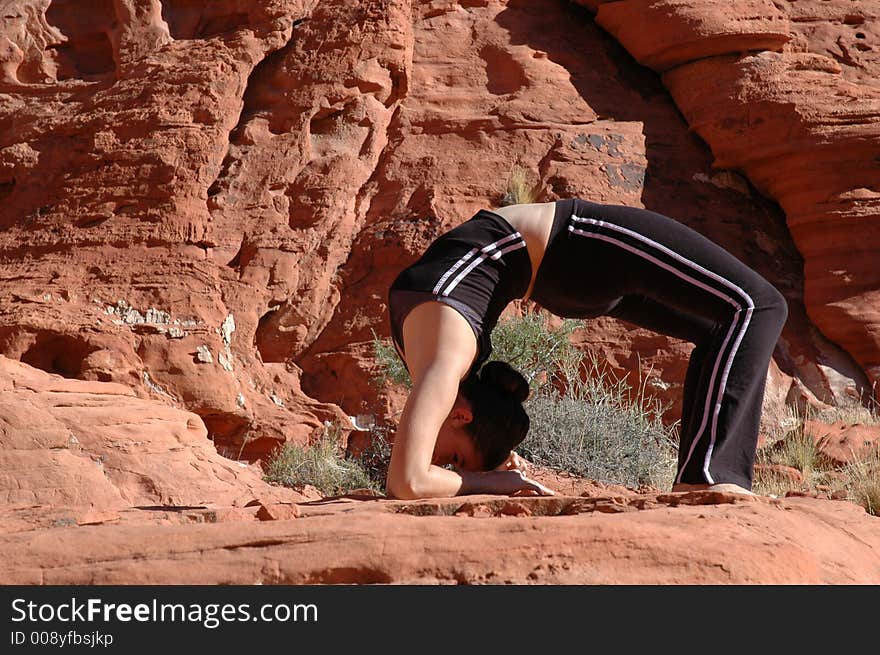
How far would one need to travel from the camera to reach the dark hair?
324cm

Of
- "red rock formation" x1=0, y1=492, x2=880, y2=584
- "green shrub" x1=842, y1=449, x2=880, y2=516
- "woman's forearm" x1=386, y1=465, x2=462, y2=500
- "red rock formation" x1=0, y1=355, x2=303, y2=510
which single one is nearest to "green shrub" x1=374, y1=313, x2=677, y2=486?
"green shrub" x1=842, y1=449, x2=880, y2=516

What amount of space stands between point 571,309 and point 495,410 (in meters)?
0.44

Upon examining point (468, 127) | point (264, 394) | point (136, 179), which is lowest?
point (264, 394)

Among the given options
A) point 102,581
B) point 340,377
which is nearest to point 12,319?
point 340,377

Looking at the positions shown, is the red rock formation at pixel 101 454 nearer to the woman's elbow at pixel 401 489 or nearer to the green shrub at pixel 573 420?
the woman's elbow at pixel 401 489

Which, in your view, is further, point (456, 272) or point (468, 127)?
point (468, 127)

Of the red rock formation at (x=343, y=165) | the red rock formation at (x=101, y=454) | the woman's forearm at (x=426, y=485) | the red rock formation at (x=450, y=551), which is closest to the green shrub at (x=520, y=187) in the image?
the red rock formation at (x=343, y=165)

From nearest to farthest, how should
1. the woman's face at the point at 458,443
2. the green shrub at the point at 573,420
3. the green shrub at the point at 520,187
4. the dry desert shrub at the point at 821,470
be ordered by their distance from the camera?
1. the woman's face at the point at 458,443
2. the dry desert shrub at the point at 821,470
3. the green shrub at the point at 573,420
4. the green shrub at the point at 520,187

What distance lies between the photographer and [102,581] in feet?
7.41

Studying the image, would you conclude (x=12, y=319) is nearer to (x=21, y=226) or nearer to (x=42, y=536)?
(x=21, y=226)

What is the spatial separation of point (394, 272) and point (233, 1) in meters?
2.68

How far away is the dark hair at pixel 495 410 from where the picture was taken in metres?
3.24

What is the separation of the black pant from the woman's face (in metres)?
0.50

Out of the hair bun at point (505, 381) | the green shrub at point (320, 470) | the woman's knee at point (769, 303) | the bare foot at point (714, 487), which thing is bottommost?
the green shrub at point (320, 470)
